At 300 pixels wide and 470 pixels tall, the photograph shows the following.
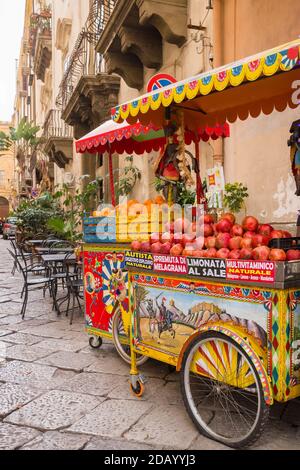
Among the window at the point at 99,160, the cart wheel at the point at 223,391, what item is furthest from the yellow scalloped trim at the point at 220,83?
the window at the point at 99,160

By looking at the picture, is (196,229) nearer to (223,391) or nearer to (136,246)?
(136,246)

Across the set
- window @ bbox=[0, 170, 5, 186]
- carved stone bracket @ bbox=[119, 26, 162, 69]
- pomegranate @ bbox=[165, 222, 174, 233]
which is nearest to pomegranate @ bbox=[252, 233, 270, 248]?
pomegranate @ bbox=[165, 222, 174, 233]

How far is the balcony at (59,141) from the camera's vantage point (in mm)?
16656

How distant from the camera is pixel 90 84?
10.8 meters

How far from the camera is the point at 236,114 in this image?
4.34 meters

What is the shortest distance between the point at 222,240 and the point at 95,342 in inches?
95.1

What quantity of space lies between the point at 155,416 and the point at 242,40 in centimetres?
498

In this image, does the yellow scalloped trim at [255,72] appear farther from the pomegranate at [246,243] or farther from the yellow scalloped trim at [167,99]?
the pomegranate at [246,243]

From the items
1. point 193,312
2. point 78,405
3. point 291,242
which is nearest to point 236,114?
point 291,242

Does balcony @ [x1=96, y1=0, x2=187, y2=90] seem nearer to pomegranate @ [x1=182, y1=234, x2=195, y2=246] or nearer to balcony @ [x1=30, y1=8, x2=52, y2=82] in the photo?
pomegranate @ [x1=182, y1=234, x2=195, y2=246]

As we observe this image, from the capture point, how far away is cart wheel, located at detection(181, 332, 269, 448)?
2.63 m

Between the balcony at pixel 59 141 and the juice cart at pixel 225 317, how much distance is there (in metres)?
13.4

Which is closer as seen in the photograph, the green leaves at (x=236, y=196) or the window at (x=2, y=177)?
the green leaves at (x=236, y=196)

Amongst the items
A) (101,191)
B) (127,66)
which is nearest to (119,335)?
(127,66)
